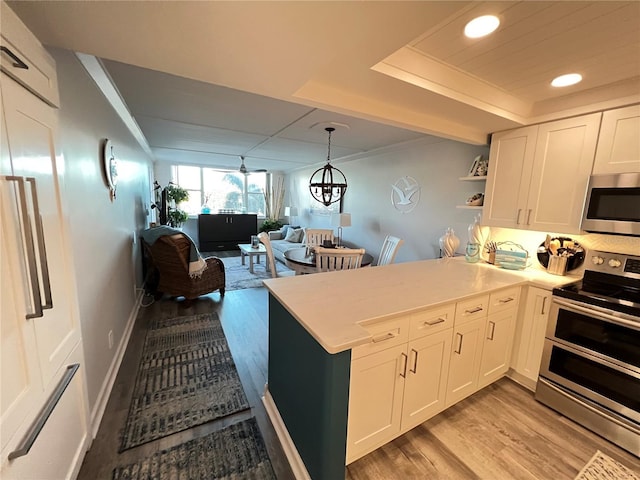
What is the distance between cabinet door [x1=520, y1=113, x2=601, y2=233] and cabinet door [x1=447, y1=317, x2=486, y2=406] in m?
1.13

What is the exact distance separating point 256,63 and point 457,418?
8.54 ft

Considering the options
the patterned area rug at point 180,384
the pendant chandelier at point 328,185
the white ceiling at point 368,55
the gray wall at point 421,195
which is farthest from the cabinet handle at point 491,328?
the pendant chandelier at point 328,185

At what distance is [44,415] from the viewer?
103 centimetres

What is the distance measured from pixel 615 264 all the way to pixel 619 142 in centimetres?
87

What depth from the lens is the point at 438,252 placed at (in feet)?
12.1

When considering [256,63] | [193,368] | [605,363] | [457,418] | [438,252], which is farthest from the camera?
[438,252]

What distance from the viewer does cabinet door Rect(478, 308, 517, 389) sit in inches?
78.8

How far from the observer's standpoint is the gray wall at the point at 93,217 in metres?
1.57

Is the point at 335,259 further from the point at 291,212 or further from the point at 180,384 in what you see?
the point at 291,212

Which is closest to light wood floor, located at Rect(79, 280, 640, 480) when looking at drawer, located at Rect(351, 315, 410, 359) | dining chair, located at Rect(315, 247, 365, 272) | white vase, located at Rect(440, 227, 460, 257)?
drawer, located at Rect(351, 315, 410, 359)

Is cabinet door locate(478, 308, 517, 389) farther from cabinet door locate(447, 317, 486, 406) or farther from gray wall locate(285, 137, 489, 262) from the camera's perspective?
gray wall locate(285, 137, 489, 262)

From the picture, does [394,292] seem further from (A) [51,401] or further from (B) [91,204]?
(B) [91,204]

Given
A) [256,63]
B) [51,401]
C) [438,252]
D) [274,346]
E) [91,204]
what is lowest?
[274,346]

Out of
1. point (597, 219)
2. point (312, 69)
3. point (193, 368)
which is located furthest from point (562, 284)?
point (193, 368)
